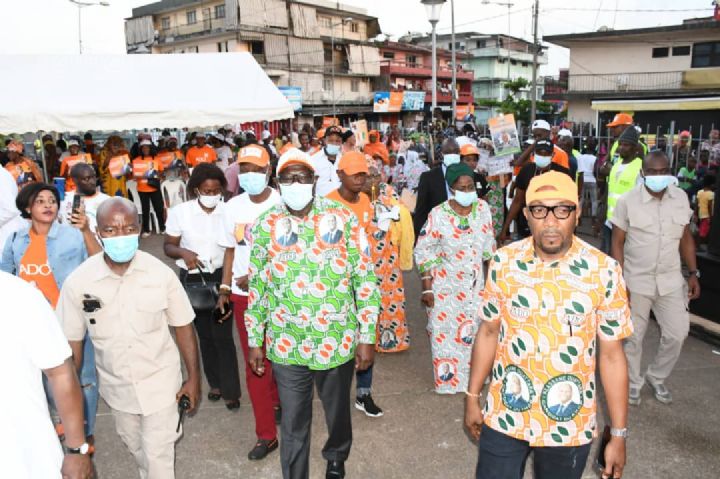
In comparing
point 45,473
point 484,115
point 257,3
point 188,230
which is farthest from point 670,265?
point 484,115

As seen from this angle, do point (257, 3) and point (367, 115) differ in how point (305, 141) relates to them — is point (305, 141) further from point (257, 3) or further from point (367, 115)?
point (367, 115)

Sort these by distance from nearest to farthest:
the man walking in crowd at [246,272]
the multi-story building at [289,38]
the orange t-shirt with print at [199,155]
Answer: the man walking in crowd at [246,272], the orange t-shirt with print at [199,155], the multi-story building at [289,38]

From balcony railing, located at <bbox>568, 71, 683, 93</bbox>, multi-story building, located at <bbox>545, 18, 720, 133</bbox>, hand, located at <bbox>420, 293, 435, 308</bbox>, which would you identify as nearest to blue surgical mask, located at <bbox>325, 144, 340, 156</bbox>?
hand, located at <bbox>420, 293, 435, 308</bbox>

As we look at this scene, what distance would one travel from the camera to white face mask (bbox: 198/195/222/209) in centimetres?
437

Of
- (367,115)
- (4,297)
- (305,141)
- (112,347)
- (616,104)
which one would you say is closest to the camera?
(4,297)

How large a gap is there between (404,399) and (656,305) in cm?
207

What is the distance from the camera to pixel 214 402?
16.1 ft

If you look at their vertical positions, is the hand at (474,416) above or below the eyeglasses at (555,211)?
below

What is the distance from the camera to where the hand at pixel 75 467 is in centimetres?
226

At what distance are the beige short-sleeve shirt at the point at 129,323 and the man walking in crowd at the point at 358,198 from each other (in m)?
1.62

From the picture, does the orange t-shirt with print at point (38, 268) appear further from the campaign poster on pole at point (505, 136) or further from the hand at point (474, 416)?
the campaign poster on pole at point (505, 136)

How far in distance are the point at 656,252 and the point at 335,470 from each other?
2.74 m

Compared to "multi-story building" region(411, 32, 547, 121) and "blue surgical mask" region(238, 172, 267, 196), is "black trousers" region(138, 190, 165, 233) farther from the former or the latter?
"multi-story building" region(411, 32, 547, 121)

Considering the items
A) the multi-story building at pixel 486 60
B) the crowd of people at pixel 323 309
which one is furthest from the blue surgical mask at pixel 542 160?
the multi-story building at pixel 486 60
